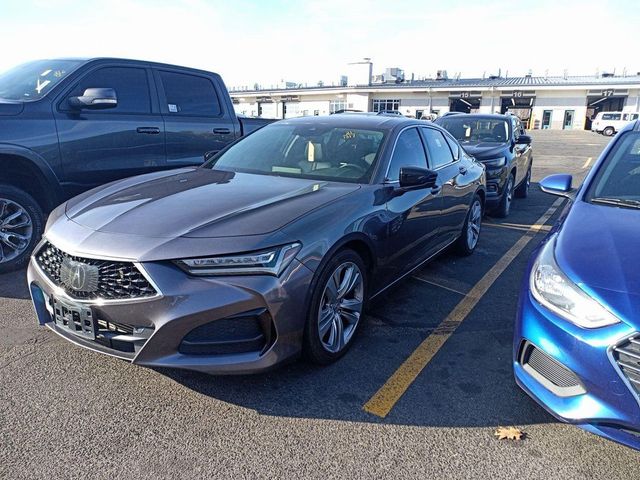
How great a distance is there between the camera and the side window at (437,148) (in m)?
4.61

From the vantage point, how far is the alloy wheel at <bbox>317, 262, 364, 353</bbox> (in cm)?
299

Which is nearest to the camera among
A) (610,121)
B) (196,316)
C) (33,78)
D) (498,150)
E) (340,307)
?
(196,316)

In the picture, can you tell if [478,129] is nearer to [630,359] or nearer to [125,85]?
[125,85]

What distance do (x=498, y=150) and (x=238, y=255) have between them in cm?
640

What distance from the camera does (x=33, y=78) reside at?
16.1ft

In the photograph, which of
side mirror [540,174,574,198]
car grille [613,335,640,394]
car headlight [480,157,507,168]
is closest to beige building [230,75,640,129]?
car headlight [480,157,507,168]

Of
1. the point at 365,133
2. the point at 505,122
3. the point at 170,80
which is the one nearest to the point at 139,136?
the point at 170,80

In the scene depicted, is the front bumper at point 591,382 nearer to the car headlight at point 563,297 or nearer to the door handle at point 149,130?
the car headlight at point 563,297

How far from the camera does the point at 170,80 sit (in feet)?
18.8

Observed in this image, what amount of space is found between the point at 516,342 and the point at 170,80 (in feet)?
16.0

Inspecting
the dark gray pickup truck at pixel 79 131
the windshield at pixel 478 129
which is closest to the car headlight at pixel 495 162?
the windshield at pixel 478 129

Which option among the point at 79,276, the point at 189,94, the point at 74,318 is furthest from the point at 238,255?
the point at 189,94

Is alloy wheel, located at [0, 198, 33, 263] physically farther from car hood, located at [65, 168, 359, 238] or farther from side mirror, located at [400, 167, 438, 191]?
side mirror, located at [400, 167, 438, 191]

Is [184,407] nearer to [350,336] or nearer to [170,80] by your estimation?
[350,336]
